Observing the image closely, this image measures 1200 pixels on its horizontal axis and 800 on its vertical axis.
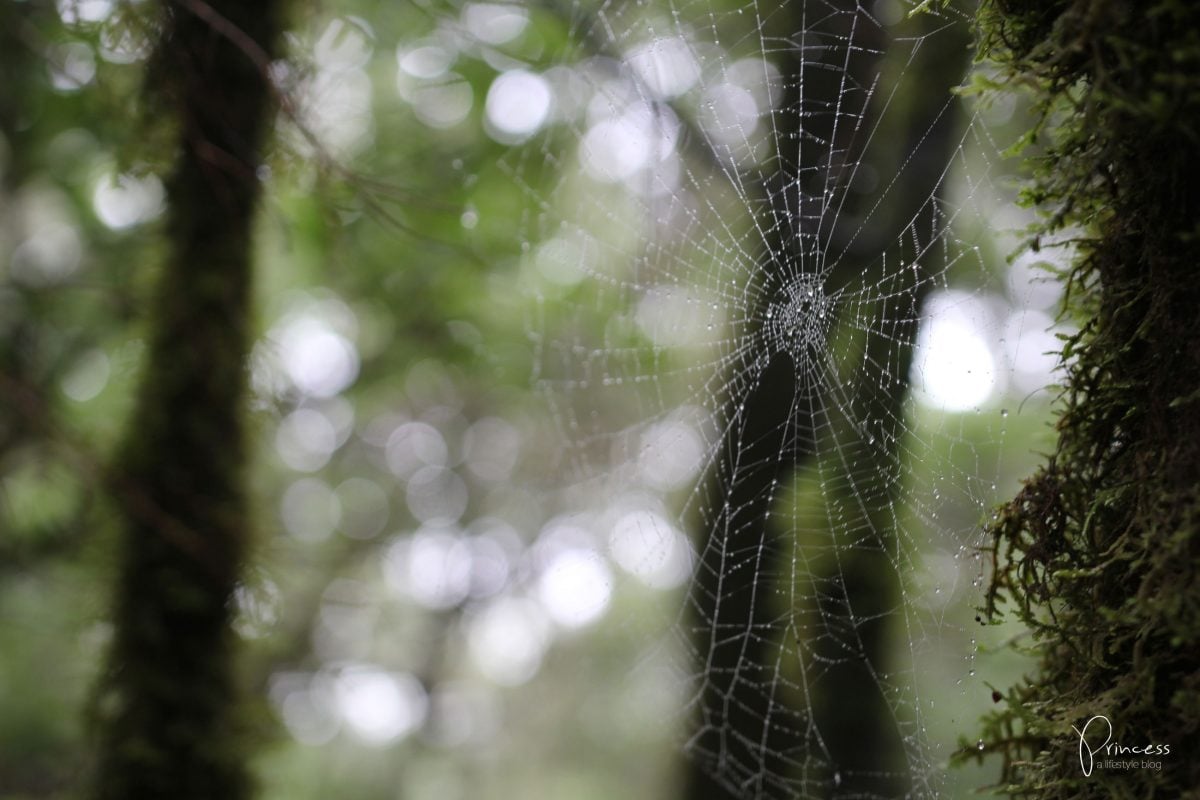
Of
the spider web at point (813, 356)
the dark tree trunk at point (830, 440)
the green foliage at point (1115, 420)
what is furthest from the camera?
the dark tree trunk at point (830, 440)

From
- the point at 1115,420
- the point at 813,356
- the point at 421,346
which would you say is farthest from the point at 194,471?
the point at 421,346

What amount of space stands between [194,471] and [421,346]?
2994mm

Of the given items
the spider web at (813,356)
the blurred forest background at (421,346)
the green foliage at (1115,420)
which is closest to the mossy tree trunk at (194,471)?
the blurred forest background at (421,346)

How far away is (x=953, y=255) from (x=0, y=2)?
109 inches

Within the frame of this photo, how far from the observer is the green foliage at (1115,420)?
80 centimetres

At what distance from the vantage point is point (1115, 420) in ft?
3.08

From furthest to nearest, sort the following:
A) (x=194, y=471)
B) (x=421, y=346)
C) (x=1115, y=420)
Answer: (x=421, y=346), (x=194, y=471), (x=1115, y=420)

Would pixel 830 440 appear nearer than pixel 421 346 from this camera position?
Yes

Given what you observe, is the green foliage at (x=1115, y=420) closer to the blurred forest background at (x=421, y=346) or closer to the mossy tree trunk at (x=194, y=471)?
the blurred forest background at (x=421, y=346)

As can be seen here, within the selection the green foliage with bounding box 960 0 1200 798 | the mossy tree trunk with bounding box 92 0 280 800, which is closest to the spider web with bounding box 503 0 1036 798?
the green foliage with bounding box 960 0 1200 798

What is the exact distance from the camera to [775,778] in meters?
2.74

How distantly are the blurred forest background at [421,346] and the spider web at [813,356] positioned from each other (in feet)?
0.11

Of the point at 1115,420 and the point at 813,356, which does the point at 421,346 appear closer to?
the point at 813,356

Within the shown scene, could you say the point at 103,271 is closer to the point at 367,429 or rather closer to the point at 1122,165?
the point at 367,429
